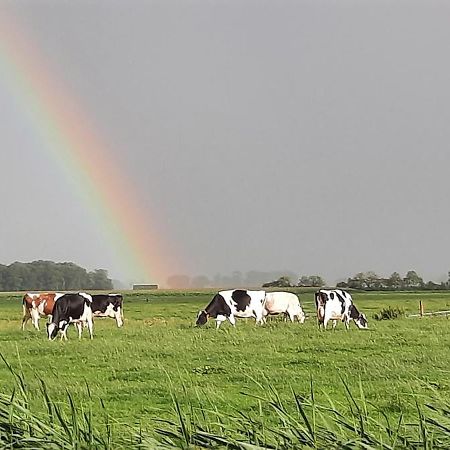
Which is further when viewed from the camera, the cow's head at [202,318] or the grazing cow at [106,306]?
the grazing cow at [106,306]

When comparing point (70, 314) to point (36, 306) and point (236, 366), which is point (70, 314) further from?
point (236, 366)

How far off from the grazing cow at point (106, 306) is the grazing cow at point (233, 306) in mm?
3373

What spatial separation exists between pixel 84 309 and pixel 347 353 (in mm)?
10608

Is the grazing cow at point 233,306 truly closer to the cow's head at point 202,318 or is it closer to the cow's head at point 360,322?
the cow's head at point 202,318

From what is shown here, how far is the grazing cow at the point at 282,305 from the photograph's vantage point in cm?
2956

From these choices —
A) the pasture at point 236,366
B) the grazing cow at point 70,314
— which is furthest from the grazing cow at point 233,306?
the pasture at point 236,366

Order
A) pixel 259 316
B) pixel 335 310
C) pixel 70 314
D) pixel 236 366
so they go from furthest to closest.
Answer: pixel 259 316 < pixel 335 310 < pixel 70 314 < pixel 236 366

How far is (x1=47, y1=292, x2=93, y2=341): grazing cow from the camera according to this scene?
75.1 feet

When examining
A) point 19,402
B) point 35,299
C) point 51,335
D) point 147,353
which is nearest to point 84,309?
point 51,335

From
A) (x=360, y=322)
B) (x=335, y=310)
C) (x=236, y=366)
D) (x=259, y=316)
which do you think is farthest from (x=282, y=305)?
(x=236, y=366)

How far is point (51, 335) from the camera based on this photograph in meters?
22.6

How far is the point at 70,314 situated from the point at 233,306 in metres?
6.84

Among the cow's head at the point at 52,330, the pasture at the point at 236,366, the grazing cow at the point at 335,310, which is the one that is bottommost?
the pasture at the point at 236,366

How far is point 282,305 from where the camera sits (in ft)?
97.7
